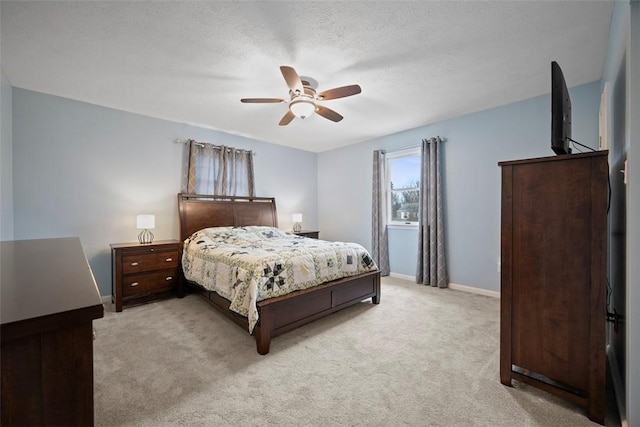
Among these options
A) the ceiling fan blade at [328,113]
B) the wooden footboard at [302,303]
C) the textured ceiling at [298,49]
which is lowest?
the wooden footboard at [302,303]

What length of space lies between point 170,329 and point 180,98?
268cm

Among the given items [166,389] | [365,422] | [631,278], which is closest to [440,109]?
[631,278]

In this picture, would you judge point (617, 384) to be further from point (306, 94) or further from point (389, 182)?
point (389, 182)

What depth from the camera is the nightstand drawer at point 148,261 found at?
11.0 feet

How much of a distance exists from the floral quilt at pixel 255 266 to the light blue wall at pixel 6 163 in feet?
5.71

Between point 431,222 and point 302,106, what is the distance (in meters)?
2.71

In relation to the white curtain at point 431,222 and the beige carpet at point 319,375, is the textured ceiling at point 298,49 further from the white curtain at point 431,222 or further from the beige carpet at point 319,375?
the beige carpet at point 319,375

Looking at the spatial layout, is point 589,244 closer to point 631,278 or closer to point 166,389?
point 631,278

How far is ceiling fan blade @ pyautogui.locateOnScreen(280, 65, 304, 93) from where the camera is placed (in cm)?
224

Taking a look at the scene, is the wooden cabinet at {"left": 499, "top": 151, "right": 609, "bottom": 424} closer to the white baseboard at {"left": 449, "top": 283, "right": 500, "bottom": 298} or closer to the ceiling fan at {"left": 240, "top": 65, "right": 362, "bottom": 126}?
the ceiling fan at {"left": 240, "top": 65, "right": 362, "bottom": 126}

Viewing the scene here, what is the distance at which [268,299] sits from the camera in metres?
2.40

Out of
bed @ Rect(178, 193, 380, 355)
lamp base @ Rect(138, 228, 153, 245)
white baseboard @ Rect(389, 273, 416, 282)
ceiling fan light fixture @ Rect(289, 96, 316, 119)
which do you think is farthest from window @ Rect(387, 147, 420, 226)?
lamp base @ Rect(138, 228, 153, 245)

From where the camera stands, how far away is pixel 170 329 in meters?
2.76

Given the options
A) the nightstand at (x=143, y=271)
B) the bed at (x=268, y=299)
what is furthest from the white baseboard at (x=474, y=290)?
the nightstand at (x=143, y=271)
